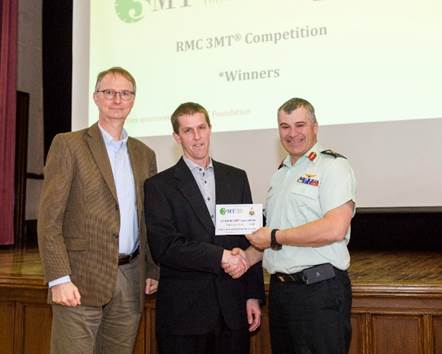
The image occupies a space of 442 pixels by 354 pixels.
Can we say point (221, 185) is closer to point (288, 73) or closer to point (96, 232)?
point (96, 232)

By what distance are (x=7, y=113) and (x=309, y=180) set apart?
3.81m

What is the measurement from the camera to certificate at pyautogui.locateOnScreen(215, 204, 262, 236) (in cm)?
181

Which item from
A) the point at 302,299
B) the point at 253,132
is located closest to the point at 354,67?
the point at 253,132

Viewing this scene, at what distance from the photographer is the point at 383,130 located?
127 inches

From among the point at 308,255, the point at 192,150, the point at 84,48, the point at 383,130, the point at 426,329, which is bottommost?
the point at 426,329

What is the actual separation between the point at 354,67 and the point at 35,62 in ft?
11.9

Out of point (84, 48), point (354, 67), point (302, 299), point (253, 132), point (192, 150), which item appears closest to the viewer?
point (302, 299)

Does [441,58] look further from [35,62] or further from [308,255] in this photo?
[35,62]

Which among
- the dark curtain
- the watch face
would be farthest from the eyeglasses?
the dark curtain

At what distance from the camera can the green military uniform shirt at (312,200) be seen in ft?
5.71

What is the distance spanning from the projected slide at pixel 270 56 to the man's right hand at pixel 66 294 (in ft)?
6.54

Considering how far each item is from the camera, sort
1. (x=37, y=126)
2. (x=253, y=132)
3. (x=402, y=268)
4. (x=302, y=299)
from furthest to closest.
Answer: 1. (x=37, y=126)
2. (x=253, y=132)
3. (x=402, y=268)
4. (x=302, y=299)

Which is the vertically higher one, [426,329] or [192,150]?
[192,150]

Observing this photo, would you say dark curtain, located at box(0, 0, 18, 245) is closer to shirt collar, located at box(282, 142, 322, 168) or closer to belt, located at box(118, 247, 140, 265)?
belt, located at box(118, 247, 140, 265)
